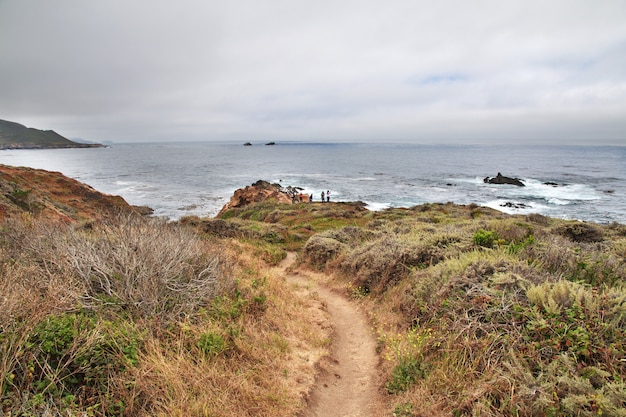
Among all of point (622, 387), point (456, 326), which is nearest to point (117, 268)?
point (456, 326)

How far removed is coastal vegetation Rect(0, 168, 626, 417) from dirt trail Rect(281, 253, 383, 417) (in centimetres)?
26

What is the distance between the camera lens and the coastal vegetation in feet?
11.9

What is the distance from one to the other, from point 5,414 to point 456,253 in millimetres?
8447

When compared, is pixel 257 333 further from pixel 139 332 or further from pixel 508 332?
pixel 508 332

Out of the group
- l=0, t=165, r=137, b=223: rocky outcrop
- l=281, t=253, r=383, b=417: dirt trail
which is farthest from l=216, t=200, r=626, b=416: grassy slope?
l=0, t=165, r=137, b=223: rocky outcrop

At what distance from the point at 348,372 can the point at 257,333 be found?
1840mm

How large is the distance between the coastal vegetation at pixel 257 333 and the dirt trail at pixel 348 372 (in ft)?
0.85

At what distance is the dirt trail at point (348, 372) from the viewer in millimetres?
4902

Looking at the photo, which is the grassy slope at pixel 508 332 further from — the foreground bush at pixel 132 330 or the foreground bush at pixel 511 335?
the foreground bush at pixel 132 330

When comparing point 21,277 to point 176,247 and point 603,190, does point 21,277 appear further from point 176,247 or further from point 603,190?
point 603,190

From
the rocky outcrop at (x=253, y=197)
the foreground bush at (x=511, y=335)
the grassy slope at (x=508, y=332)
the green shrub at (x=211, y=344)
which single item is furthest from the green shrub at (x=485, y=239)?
the rocky outcrop at (x=253, y=197)

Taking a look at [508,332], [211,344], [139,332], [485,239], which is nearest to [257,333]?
[211,344]

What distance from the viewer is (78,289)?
16.6 feet

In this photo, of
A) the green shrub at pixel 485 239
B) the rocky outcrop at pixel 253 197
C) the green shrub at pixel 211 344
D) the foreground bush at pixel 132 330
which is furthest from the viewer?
the rocky outcrop at pixel 253 197
